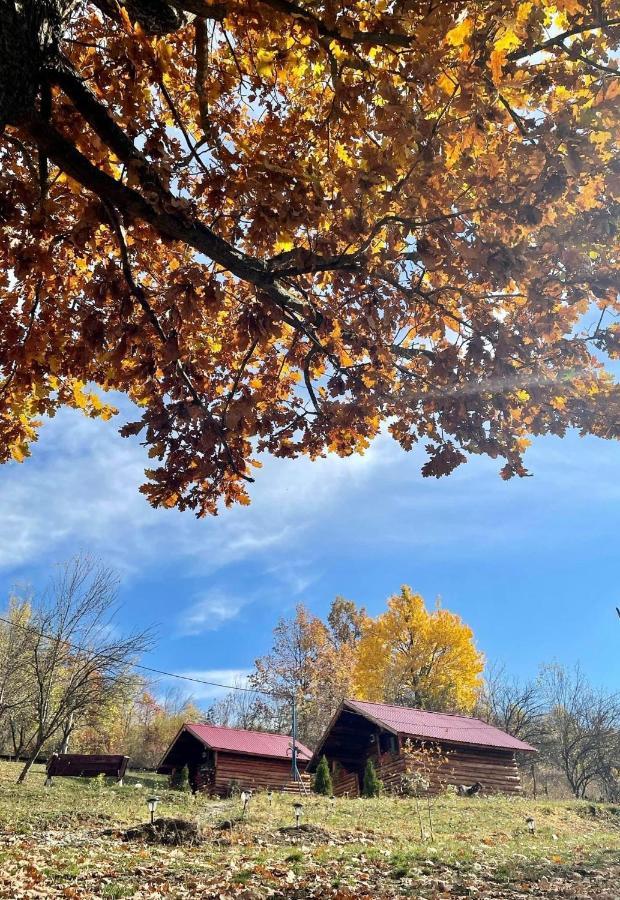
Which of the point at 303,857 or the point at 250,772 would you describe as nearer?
the point at 303,857

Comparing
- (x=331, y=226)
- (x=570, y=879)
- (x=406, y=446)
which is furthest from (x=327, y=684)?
(x=331, y=226)

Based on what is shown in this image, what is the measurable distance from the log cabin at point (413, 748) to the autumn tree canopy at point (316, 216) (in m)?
19.4

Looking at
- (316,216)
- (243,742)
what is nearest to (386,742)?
(243,742)

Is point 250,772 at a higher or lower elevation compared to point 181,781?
higher

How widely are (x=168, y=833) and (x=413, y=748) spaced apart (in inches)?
566

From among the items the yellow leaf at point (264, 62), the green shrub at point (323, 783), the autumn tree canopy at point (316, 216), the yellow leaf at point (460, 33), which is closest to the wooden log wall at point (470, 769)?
the green shrub at point (323, 783)

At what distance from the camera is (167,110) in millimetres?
5461

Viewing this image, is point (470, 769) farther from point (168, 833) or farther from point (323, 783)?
point (168, 833)

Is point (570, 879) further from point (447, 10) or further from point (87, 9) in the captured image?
point (87, 9)

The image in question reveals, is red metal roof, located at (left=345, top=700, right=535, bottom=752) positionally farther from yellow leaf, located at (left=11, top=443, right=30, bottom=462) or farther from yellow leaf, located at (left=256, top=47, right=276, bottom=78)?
yellow leaf, located at (left=256, top=47, right=276, bottom=78)

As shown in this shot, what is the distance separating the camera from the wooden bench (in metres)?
24.5

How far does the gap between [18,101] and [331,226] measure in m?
2.06

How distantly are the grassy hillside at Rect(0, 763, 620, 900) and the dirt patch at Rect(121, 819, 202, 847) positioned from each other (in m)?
0.22

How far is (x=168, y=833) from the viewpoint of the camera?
30.9 ft
